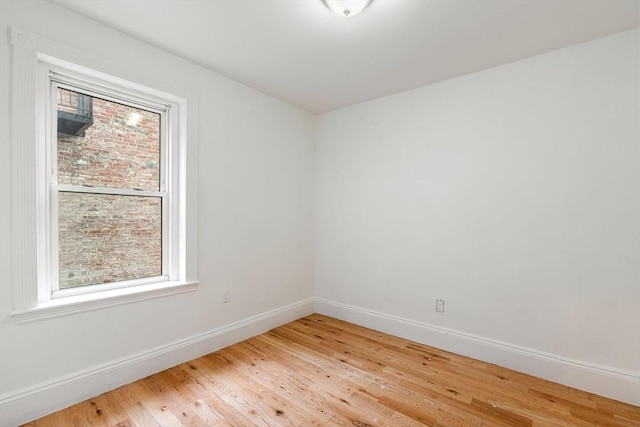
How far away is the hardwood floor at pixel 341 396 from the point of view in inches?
72.6

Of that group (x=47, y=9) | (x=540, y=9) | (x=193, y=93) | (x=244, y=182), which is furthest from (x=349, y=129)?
(x=47, y=9)

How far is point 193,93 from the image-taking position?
258 centimetres

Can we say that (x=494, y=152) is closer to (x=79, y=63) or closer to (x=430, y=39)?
(x=430, y=39)

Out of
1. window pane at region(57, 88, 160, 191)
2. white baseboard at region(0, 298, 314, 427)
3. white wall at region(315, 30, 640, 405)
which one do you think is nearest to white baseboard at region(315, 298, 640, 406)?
white wall at region(315, 30, 640, 405)

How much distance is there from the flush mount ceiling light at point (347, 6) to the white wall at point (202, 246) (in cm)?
144

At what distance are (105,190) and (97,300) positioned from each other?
32.0 inches

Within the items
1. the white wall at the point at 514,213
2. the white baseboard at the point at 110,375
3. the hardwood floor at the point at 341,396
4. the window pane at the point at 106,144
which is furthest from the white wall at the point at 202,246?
the white wall at the point at 514,213

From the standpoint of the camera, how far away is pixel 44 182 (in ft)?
6.33

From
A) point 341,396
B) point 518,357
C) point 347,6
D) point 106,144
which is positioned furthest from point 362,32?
point 518,357

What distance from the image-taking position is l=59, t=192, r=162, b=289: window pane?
205cm

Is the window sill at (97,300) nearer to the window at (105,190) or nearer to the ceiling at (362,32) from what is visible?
the window at (105,190)

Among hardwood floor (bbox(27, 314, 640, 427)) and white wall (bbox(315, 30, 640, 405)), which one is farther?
white wall (bbox(315, 30, 640, 405))

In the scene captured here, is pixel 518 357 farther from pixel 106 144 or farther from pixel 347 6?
pixel 106 144

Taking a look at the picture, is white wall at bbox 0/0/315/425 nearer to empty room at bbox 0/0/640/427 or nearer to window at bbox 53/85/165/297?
empty room at bbox 0/0/640/427
